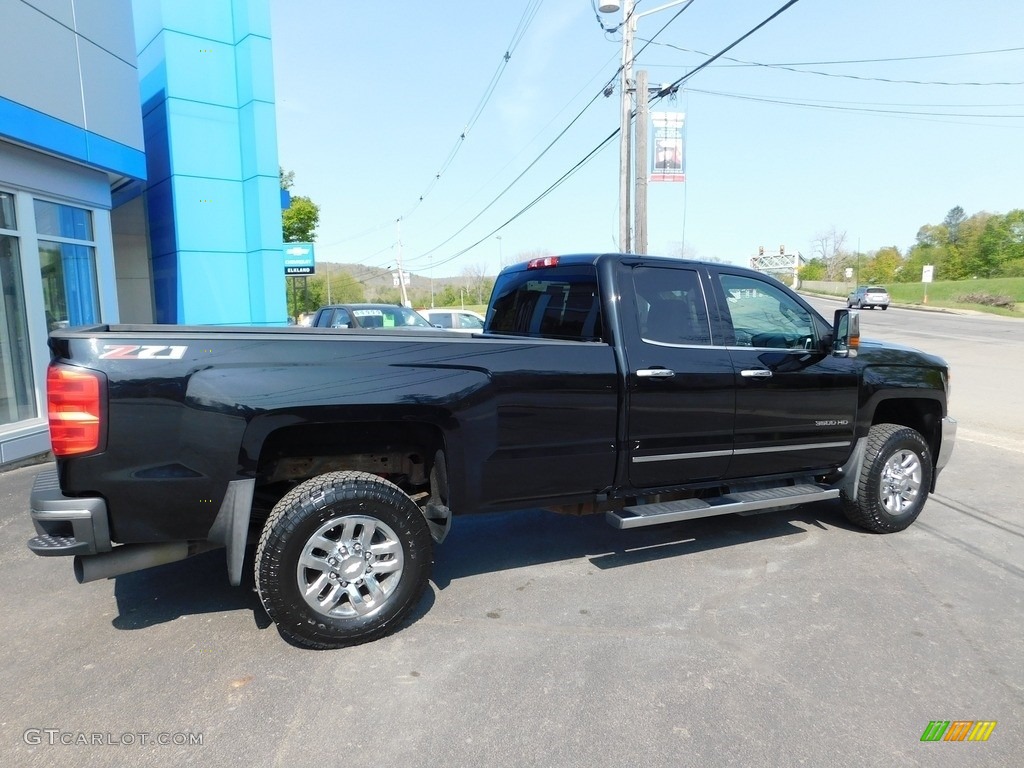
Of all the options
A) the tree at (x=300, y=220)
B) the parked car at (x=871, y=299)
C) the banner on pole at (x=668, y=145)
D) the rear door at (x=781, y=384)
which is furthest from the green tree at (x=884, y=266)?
Answer: the rear door at (x=781, y=384)

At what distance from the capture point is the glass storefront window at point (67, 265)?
8594mm

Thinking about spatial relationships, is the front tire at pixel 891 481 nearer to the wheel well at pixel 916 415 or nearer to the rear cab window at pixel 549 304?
the wheel well at pixel 916 415

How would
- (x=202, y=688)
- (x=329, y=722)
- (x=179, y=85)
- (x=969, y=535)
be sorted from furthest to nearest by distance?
(x=179, y=85)
(x=969, y=535)
(x=202, y=688)
(x=329, y=722)

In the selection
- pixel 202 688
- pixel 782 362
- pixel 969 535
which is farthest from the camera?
pixel 969 535

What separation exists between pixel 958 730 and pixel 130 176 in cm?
1162

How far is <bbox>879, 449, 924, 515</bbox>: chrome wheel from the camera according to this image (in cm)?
499

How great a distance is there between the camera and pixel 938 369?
5.18m

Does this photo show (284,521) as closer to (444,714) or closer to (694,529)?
(444,714)

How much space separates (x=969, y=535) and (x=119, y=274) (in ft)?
57.2

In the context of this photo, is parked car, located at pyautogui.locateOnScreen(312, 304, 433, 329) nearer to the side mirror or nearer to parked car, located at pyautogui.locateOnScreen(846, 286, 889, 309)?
the side mirror

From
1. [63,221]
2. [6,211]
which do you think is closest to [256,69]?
[63,221]

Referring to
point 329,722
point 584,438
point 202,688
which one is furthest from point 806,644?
point 202,688

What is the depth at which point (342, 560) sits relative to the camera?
3.33 meters
